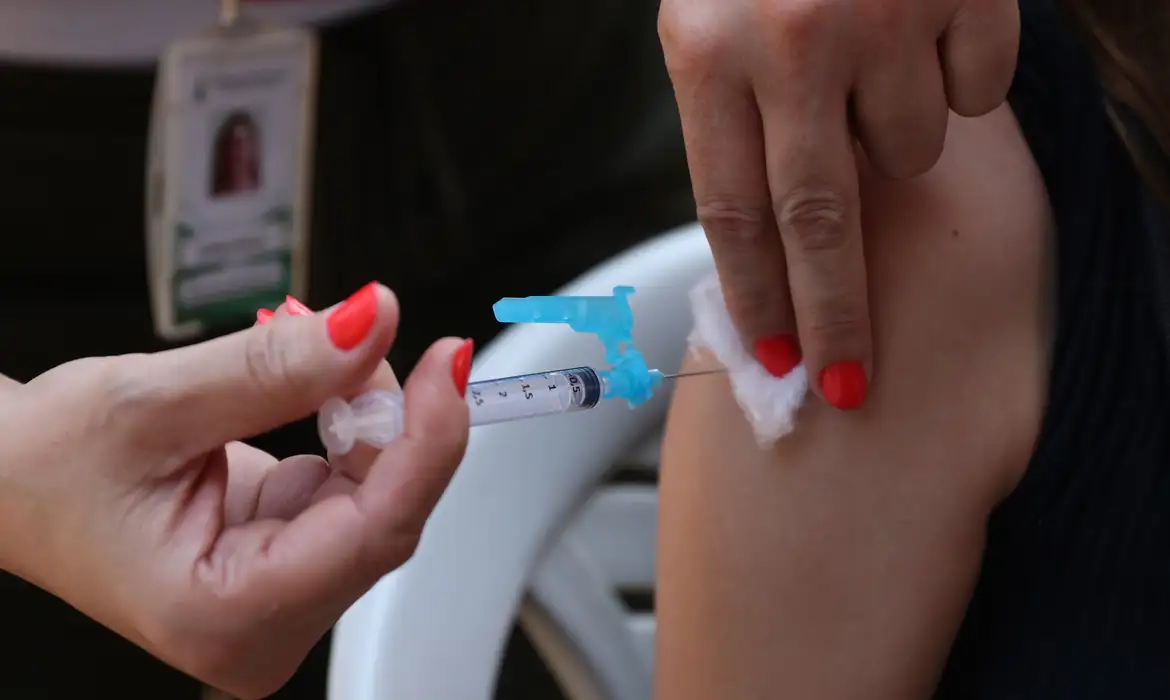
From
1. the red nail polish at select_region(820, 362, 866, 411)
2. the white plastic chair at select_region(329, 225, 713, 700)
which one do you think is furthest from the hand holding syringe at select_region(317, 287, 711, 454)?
the white plastic chair at select_region(329, 225, 713, 700)

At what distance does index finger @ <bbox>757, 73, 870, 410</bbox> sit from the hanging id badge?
0.64 meters

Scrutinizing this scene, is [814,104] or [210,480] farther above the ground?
[814,104]

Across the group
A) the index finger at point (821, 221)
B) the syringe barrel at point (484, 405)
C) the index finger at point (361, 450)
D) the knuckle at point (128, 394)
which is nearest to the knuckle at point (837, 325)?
the index finger at point (821, 221)

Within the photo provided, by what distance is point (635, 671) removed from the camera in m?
1.06

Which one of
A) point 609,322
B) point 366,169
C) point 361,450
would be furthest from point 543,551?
point 366,169

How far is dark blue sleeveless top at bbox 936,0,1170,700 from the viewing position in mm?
712

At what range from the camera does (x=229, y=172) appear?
110 cm

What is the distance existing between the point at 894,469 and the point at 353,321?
1.26 feet

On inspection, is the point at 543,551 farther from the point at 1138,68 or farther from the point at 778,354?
the point at 1138,68

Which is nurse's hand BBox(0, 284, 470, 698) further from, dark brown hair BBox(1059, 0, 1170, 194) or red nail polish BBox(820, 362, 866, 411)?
dark brown hair BBox(1059, 0, 1170, 194)

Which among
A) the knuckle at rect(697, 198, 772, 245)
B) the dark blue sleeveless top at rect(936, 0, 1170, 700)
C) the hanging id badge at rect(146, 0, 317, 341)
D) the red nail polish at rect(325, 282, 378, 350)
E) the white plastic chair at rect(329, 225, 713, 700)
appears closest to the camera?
the red nail polish at rect(325, 282, 378, 350)

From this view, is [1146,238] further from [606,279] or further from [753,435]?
[606,279]

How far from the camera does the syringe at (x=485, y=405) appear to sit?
537 millimetres

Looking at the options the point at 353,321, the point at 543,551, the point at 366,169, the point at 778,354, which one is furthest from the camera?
the point at 366,169
